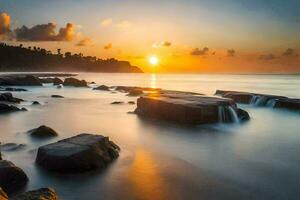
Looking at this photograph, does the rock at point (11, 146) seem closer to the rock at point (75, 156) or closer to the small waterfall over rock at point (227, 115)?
the rock at point (75, 156)

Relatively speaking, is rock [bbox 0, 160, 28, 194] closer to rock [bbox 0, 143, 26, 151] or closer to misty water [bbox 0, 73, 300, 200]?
misty water [bbox 0, 73, 300, 200]

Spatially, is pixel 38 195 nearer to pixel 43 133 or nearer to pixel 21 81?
pixel 43 133

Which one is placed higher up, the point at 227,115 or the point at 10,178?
the point at 227,115

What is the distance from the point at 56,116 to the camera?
80.0 feet

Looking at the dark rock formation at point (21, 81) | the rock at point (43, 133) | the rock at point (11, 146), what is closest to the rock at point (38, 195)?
the rock at point (11, 146)

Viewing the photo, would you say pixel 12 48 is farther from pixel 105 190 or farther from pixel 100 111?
pixel 105 190

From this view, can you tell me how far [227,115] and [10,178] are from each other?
15.1 metres

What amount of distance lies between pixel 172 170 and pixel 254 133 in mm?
9207

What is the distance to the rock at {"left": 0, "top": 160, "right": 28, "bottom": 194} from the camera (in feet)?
28.7

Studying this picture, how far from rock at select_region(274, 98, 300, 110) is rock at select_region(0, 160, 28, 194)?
24345 mm

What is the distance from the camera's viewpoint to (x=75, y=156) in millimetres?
10258

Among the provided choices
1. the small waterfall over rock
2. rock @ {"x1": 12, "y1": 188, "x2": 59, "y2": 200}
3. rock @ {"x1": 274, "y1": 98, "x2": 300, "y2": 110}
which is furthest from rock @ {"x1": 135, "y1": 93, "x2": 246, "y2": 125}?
rock @ {"x1": 12, "y1": 188, "x2": 59, "y2": 200}

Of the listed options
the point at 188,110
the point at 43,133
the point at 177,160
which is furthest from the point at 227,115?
the point at 43,133

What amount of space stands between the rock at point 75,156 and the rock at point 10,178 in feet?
3.81
